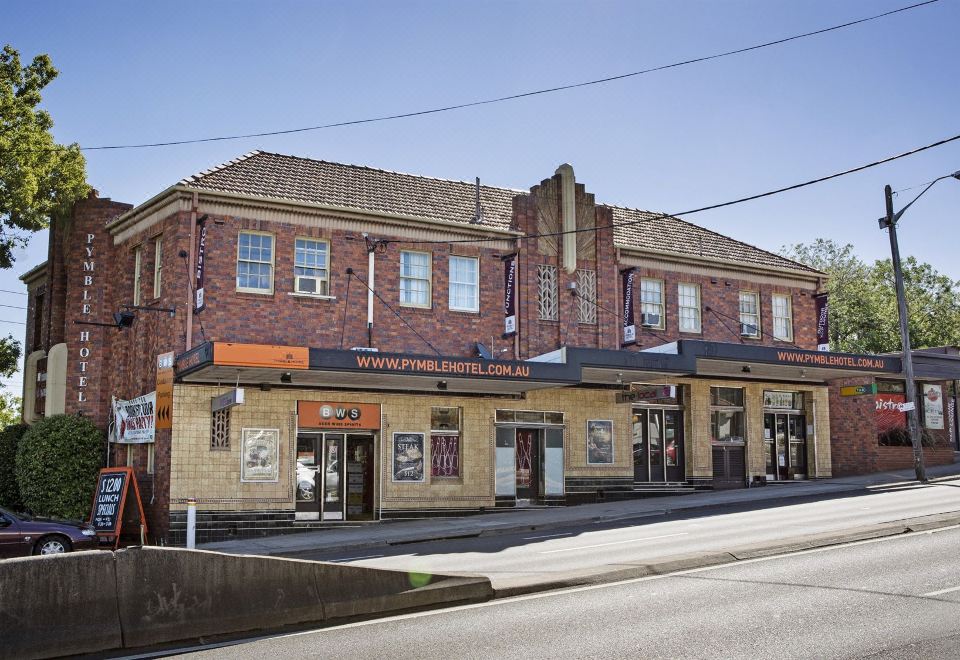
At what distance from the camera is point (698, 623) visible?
30.4 feet

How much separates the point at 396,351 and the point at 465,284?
2811 mm

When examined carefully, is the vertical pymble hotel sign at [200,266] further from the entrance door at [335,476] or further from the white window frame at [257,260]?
the entrance door at [335,476]

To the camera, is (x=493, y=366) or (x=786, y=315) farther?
(x=786, y=315)

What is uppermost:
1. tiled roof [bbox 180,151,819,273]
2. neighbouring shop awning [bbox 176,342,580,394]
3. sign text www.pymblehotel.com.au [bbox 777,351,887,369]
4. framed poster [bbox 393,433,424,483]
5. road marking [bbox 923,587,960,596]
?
tiled roof [bbox 180,151,819,273]

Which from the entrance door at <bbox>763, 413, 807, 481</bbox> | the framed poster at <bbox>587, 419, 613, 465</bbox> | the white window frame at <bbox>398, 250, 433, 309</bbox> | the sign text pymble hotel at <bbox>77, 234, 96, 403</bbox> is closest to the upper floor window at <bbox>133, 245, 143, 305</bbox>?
the sign text pymble hotel at <bbox>77, 234, 96, 403</bbox>

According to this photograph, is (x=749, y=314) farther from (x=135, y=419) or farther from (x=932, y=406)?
(x=135, y=419)

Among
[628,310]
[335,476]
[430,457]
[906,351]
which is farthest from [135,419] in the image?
[906,351]

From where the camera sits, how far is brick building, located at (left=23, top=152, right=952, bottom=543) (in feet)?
69.7

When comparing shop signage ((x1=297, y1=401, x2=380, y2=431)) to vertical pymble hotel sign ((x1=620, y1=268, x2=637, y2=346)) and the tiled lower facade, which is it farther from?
vertical pymble hotel sign ((x1=620, y1=268, x2=637, y2=346))

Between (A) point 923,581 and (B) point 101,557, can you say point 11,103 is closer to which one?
(B) point 101,557

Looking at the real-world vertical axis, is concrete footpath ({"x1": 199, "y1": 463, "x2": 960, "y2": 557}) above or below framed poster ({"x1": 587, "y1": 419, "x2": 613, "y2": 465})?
below

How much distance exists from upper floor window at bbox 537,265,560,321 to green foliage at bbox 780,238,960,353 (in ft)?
106

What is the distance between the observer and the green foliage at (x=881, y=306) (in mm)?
52469

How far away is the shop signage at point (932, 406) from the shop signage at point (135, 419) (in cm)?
2641
